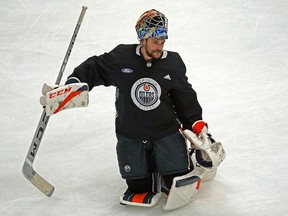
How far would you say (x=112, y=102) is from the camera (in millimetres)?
4906

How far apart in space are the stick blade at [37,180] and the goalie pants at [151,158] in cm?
38

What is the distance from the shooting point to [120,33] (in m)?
6.04

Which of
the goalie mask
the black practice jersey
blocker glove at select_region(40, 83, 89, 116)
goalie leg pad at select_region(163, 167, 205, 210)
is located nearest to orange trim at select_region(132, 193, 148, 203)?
goalie leg pad at select_region(163, 167, 205, 210)

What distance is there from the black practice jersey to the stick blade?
464 millimetres

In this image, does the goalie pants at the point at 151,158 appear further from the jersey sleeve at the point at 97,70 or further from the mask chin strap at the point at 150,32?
the mask chin strap at the point at 150,32

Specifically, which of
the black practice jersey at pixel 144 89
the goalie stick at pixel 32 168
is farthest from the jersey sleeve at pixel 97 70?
the goalie stick at pixel 32 168

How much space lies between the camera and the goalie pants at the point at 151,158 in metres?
3.64

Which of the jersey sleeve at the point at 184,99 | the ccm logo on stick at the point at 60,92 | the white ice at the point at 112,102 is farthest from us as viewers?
the white ice at the point at 112,102

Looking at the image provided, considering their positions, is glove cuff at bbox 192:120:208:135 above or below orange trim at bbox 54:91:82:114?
below

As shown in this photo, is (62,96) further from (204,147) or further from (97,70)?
(204,147)

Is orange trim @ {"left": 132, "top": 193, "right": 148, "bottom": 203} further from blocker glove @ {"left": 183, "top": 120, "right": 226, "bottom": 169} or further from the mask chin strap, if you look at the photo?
the mask chin strap

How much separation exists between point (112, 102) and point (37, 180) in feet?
4.26

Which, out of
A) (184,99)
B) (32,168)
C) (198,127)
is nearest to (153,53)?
(184,99)

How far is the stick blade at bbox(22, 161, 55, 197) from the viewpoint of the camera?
3693 mm
